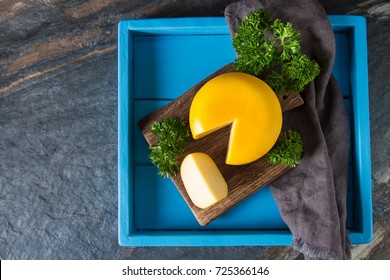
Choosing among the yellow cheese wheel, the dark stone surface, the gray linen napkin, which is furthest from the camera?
the dark stone surface

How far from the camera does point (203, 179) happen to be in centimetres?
57

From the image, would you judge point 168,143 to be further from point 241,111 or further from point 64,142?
point 64,142

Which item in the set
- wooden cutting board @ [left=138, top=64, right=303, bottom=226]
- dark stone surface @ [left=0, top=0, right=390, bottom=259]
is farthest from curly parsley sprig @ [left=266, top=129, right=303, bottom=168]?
dark stone surface @ [left=0, top=0, right=390, bottom=259]

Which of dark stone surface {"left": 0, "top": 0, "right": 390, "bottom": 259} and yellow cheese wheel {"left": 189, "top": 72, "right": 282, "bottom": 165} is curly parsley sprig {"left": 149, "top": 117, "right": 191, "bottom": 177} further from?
dark stone surface {"left": 0, "top": 0, "right": 390, "bottom": 259}

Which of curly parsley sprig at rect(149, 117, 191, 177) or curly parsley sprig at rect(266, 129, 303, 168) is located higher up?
curly parsley sprig at rect(149, 117, 191, 177)

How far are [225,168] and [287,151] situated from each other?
0.31ft

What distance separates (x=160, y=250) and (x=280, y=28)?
44cm

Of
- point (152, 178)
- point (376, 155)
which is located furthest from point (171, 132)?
point (376, 155)

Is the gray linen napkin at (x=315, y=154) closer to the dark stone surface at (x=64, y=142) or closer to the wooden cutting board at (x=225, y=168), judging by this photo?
the wooden cutting board at (x=225, y=168)

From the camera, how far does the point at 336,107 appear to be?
0.66m

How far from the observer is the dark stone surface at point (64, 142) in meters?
0.77

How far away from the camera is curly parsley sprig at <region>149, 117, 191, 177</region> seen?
1.94 ft

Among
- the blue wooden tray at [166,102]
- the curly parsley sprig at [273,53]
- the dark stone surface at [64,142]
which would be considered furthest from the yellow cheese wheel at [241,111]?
the dark stone surface at [64,142]

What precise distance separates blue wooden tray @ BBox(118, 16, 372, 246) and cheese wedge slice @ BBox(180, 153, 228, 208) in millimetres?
88
